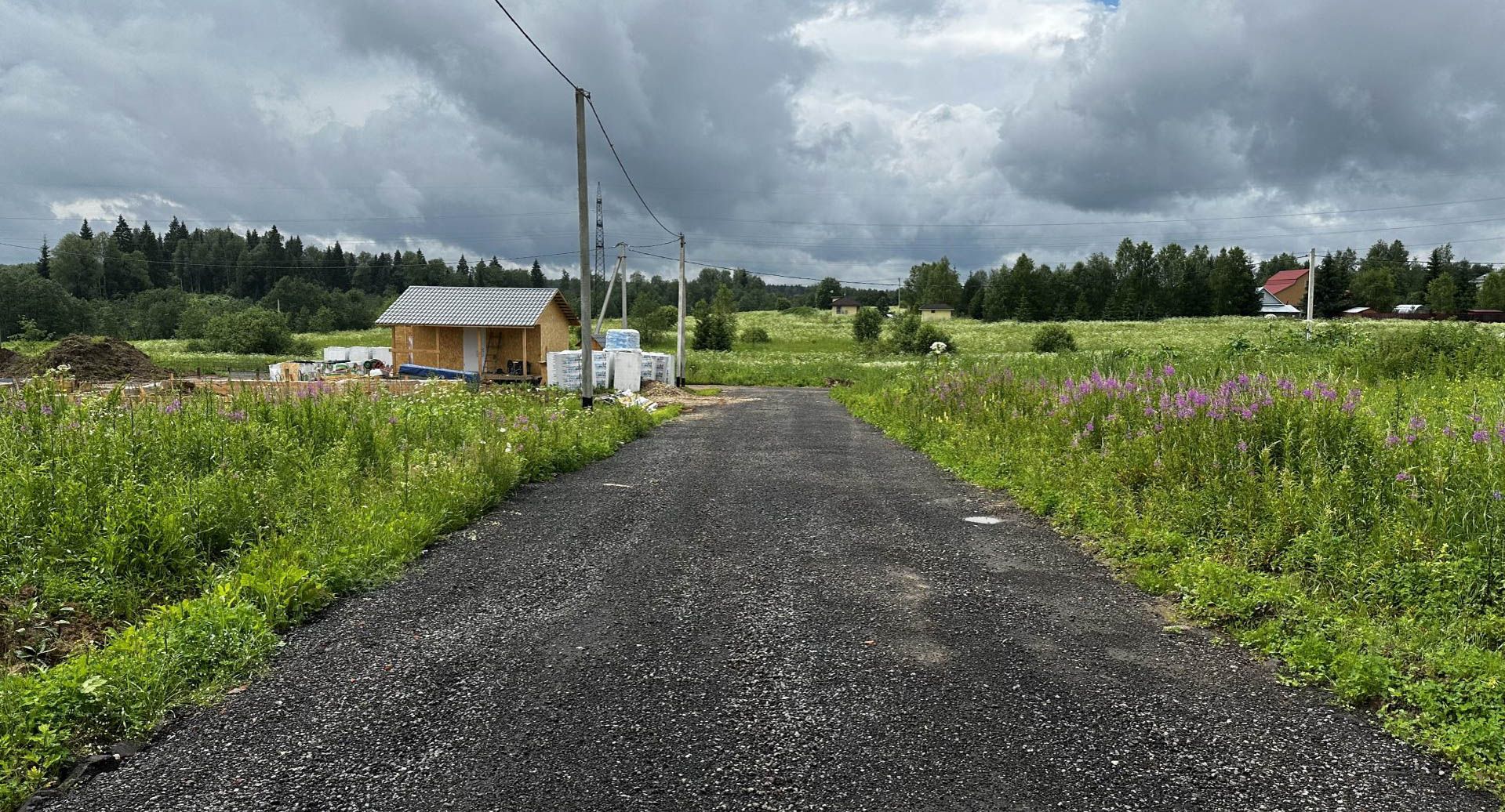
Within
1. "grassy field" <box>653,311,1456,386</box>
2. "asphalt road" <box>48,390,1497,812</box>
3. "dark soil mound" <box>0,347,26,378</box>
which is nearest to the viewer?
"asphalt road" <box>48,390,1497,812</box>

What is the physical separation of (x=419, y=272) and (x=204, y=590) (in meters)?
128

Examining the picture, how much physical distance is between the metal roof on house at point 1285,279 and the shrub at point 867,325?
72.5 metres

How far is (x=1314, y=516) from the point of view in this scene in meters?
5.34

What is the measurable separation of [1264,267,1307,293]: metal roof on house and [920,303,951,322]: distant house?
43102 mm

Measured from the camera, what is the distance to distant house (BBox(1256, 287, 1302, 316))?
89988 millimetres

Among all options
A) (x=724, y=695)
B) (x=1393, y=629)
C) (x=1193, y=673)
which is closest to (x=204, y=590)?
(x=724, y=695)

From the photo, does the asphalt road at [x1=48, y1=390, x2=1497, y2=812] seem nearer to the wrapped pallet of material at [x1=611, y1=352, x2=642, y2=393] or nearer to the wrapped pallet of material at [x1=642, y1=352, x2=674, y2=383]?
the wrapped pallet of material at [x1=611, y1=352, x2=642, y2=393]

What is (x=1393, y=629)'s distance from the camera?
13.3 feet

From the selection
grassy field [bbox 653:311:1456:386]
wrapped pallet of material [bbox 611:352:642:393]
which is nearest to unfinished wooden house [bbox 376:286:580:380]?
grassy field [bbox 653:311:1456:386]

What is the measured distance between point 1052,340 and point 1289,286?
265 feet

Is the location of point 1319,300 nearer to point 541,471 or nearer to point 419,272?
point 541,471

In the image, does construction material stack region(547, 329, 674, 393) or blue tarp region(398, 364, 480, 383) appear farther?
blue tarp region(398, 364, 480, 383)

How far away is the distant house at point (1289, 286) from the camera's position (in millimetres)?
106812

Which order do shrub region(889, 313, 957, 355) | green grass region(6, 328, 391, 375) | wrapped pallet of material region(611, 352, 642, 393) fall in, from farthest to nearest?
shrub region(889, 313, 957, 355) < green grass region(6, 328, 391, 375) < wrapped pallet of material region(611, 352, 642, 393)
